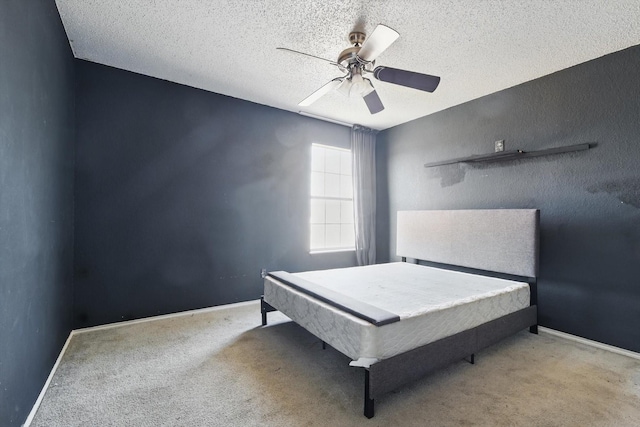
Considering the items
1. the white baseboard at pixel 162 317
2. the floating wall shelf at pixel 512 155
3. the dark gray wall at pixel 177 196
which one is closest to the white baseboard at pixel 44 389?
the white baseboard at pixel 162 317

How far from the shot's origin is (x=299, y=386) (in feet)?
6.37

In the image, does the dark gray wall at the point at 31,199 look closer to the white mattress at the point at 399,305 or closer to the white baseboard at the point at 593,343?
the white mattress at the point at 399,305

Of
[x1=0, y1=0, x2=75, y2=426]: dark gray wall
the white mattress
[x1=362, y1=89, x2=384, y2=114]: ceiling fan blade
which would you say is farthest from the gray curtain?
[x1=0, y1=0, x2=75, y2=426]: dark gray wall

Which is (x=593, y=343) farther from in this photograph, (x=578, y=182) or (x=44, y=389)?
(x=44, y=389)

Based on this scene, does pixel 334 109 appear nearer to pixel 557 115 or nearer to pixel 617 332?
pixel 557 115

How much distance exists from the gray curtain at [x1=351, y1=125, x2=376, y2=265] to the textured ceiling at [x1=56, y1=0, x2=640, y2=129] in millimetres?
1476

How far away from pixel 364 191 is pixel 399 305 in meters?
2.93

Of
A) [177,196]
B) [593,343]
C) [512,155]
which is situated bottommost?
[593,343]

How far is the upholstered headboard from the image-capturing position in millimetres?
2934

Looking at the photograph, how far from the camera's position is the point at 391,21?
2217mm

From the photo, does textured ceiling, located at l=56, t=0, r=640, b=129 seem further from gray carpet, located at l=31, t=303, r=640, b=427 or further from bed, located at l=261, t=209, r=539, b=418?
gray carpet, located at l=31, t=303, r=640, b=427

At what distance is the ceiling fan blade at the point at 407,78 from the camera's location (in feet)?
6.98

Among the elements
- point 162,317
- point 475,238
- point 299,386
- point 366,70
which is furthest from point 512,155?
point 162,317

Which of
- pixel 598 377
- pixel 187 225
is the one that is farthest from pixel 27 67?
pixel 598 377
